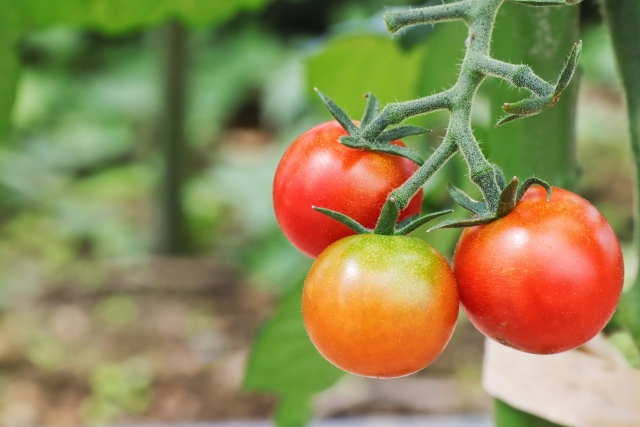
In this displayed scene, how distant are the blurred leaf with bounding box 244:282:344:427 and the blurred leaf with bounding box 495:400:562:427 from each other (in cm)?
17

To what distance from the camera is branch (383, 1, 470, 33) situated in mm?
286

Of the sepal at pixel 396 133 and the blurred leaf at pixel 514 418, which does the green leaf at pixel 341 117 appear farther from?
the blurred leaf at pixel 514 418

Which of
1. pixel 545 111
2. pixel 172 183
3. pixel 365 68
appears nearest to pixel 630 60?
pixel 545 111

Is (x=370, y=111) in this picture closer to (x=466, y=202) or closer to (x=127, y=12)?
(x=466, y=202)

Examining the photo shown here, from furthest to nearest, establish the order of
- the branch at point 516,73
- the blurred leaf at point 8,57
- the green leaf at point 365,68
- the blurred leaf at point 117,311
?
the blurred leaf at point 117,311 → the green leaf at point 365,68 → the blurred leaf at point 8,57 → the branch at point 516,73

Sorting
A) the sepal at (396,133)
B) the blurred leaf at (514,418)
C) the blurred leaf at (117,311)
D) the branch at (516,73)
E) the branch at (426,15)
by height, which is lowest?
the blurred leaf at (117,311)

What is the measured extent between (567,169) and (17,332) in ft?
4.99

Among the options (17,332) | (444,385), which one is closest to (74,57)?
(17,332)

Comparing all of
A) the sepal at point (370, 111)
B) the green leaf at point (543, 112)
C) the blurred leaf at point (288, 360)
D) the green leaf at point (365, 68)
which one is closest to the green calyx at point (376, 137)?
the sepal at point (370, 111)

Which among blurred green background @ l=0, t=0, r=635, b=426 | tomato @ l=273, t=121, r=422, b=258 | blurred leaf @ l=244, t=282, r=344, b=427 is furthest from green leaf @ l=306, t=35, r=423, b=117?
tomato @ l=273, t=121, r=422, b=258

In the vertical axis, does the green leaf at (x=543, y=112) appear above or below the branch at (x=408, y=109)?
below

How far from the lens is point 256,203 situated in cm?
204

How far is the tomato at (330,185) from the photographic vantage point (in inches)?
12.2

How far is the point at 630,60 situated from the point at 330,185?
0.20 m
